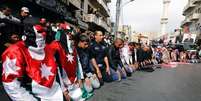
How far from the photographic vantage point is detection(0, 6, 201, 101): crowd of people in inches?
232

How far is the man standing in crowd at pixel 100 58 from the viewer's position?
39.0 feet

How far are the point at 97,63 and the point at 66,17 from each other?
60.2ft

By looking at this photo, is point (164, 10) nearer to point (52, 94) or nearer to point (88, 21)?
point (88, 21)

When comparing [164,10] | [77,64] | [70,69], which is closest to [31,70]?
[70,69]

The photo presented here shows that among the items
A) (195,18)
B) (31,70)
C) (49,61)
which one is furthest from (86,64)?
(195,18)

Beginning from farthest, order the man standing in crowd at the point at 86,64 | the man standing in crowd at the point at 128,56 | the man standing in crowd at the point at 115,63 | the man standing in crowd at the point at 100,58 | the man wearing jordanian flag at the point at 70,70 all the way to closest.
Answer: the man standing in crowd at the point at 128,56
the man standing in crowd at the point at 115,63
the man standing in crowd at the point at 100,58
the man standing in crowd at the point at 86,64
the man wearing jordanian flag at the point at 70,70

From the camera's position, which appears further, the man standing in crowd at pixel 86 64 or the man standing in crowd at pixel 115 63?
the man standing in crowd at pixel 115 63

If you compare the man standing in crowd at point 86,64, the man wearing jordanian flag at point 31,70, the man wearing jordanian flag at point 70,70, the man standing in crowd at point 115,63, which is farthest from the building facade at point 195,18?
the man wearing jordanian flag at point 31,70

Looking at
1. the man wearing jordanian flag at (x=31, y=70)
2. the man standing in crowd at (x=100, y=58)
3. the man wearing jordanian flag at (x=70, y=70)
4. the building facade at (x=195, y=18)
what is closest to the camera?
the man wearing jordanian flag at (x=31, y=70)

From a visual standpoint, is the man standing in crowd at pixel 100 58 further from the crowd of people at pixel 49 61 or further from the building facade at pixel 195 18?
the building facade at pixel 195 18

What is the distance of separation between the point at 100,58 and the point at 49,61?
5967 millimetres

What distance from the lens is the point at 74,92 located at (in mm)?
8547

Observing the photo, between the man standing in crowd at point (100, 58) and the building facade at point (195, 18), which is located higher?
the building facade at point (195, 18)

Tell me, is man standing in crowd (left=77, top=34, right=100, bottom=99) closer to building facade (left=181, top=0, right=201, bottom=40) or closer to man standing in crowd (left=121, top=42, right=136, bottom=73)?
man standing in crowd (left=121, top=42, right=136, bottom=73)
